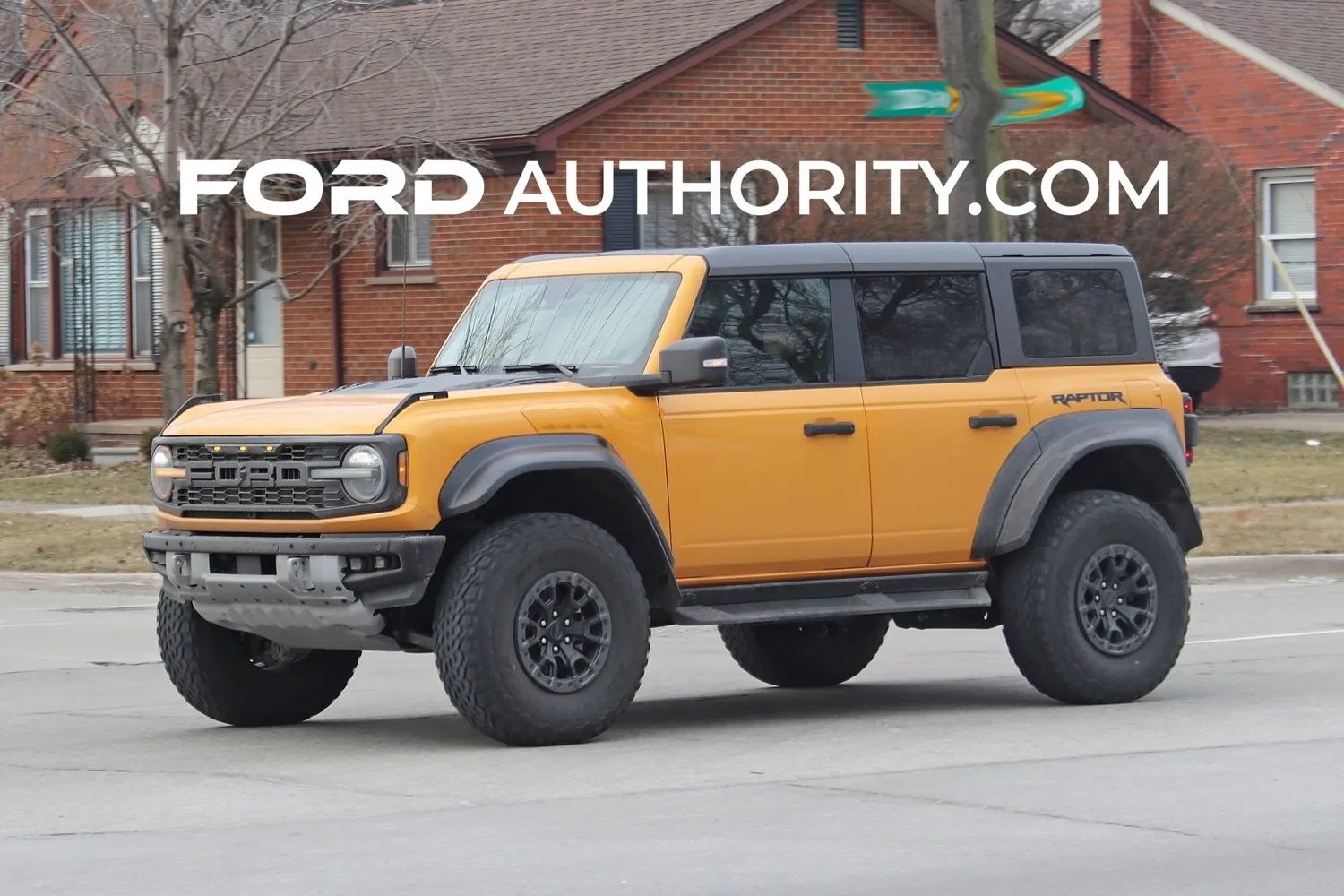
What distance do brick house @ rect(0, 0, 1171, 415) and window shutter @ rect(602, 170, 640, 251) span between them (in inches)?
1.0

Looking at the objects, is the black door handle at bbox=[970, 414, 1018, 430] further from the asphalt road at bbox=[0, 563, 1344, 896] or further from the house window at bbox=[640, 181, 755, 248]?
the house window at bbox=[640, 181, 755, 248]

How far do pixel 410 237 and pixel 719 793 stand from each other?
21.0 meters

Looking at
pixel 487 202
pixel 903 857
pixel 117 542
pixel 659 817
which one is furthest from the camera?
pixel 487 202

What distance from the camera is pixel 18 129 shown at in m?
24.1

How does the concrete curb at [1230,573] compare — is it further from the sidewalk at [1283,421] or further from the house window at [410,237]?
the house window at [410,237]

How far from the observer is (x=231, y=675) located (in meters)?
9.82

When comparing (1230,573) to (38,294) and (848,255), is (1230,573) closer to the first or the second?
(848,255)

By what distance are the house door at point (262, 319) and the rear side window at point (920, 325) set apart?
20.4 metres

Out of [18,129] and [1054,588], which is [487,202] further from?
[1054,588]

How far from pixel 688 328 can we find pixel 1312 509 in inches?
432

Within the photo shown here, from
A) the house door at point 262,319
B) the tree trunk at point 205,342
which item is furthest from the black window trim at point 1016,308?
the house door at point 262,319

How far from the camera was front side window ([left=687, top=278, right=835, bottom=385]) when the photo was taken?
963 cm

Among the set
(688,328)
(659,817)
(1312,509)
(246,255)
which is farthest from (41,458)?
(659,817)

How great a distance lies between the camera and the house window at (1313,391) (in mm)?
31750
